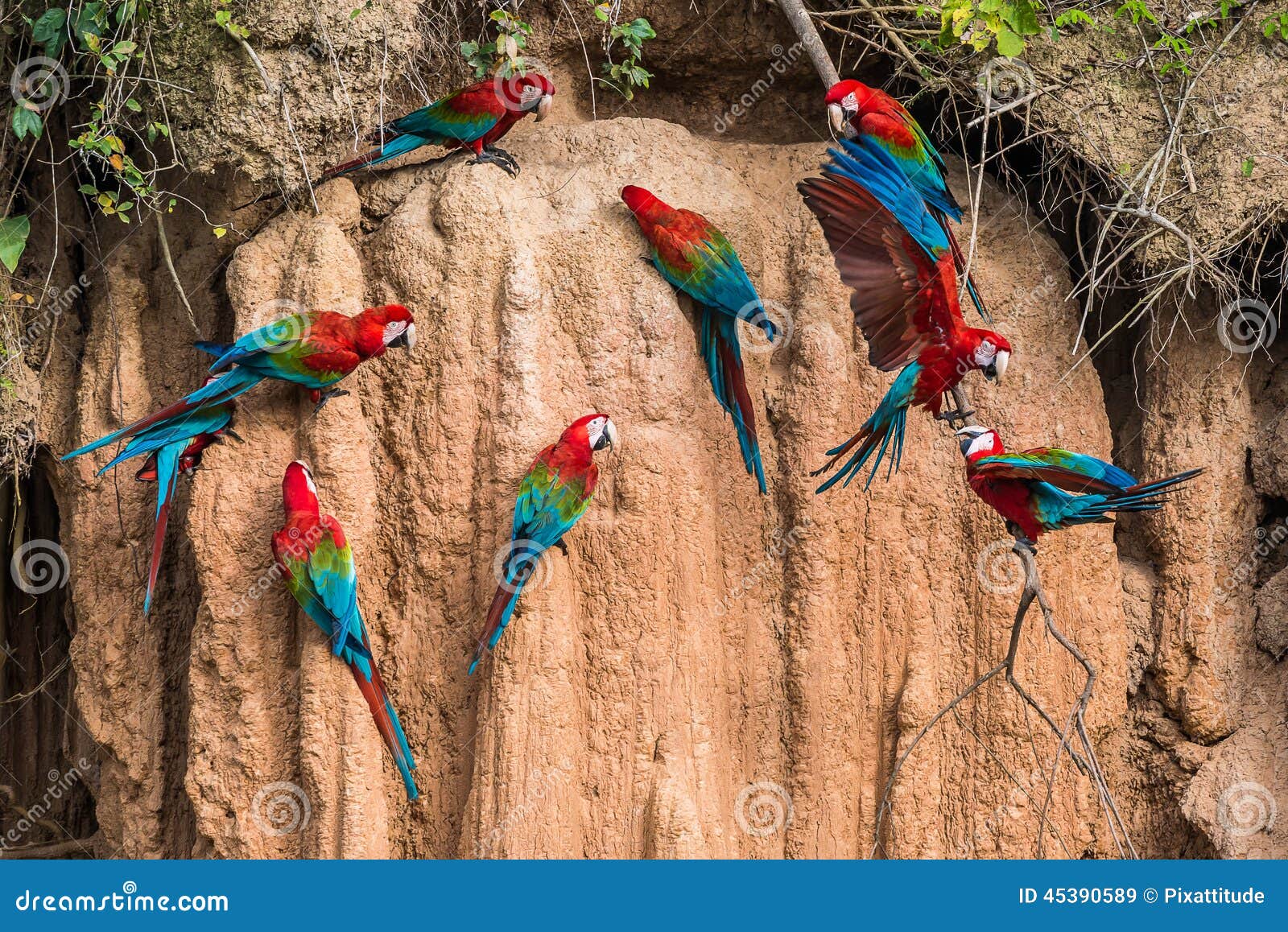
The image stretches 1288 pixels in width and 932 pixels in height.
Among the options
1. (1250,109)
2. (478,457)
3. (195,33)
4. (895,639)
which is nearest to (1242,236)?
(1250,109)

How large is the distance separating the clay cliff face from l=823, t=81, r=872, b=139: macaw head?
592 millimetres

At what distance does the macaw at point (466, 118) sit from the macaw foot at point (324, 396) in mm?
674

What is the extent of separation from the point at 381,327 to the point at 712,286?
37.2 inches

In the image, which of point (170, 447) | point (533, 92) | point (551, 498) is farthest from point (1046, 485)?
point (170, 447)

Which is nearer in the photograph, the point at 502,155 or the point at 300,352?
the point at 300,352

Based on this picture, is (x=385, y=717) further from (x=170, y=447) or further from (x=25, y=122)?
(x=25, y=122)

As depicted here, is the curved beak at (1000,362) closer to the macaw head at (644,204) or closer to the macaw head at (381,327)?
the macaw head at (644,204)

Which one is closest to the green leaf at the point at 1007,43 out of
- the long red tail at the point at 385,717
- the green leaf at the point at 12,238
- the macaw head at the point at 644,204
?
the macaw head at the point at 644,204

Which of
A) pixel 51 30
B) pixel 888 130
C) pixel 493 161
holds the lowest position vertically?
pixel 888 130

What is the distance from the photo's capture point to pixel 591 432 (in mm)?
3590

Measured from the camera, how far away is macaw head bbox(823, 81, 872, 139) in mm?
3527

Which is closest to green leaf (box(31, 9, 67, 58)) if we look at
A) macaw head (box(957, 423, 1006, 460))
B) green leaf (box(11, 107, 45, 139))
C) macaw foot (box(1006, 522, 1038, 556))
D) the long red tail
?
green leaf (box(11, 107, 45, 139))

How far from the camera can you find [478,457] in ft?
12.5

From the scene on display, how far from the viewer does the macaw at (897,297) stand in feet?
11.1
